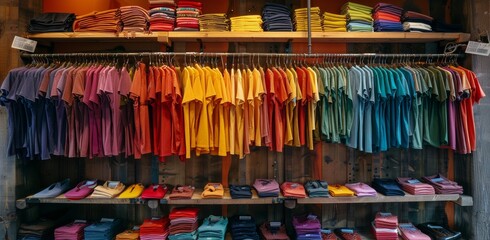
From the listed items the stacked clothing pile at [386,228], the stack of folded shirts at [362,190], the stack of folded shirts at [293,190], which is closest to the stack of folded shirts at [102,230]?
the stack of folded shirts at [293,190]

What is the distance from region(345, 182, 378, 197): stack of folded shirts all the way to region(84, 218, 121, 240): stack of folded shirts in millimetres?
2307

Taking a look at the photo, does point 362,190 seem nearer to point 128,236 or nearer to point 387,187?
point 387,187

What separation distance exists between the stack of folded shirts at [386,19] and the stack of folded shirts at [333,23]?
32 centimetres

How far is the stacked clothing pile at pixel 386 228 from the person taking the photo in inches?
114

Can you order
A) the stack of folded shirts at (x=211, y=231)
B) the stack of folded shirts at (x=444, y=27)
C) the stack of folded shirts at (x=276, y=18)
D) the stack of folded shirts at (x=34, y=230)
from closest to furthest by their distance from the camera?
the stack of folded shirts at (x=211, y=231) < the stack of folded shirts at (x=34, y=230) < the stack of folded shirts at (x=276, y=18) < the stack of folded shirts at (x=444, y=27)

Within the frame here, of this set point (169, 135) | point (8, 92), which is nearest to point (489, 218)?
point (169, 135)

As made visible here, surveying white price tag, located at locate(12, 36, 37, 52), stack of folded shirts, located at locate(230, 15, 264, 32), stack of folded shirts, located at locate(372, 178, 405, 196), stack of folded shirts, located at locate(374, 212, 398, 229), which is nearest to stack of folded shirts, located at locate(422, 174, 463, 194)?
stack of folded shirts, located at locate(372, 178, 405, 196)

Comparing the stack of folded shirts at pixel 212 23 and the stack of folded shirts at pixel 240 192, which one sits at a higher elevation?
the stack of folded shirts at pixel 212 23

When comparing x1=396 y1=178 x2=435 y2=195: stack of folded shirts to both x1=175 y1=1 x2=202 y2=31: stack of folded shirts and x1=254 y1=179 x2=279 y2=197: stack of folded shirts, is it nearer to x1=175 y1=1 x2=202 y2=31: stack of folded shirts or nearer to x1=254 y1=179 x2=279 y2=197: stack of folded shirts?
x1=254 y1=179 x2=279 y2=197: stack of folded shirts

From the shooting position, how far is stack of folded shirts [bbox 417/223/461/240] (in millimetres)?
2895

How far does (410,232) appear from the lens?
9.60 ft

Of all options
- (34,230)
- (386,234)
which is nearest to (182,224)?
(34,230)

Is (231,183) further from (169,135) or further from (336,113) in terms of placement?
(336,113)

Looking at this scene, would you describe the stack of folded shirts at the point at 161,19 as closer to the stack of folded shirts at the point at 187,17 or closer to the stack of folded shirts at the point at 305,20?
the stack of folded shirts at the point at 187,17
